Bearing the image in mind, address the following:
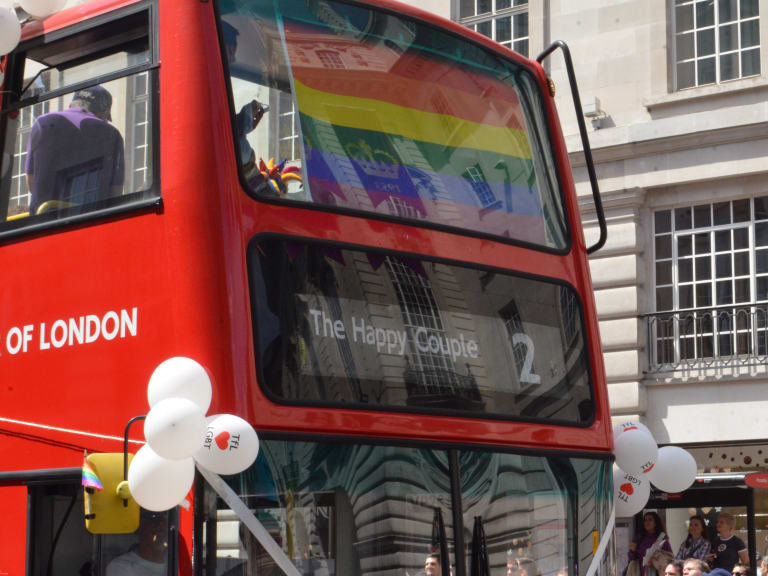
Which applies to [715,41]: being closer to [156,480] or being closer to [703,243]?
[703,243]

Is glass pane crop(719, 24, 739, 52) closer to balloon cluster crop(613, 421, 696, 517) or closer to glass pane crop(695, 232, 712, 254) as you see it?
glass pane crop(695, 232, 712, 254)

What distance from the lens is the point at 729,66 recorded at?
721 inches

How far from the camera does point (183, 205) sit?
5918 millimetres

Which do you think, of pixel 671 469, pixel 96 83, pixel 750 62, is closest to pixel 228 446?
pixel 96 83

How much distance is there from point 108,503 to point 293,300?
119cm

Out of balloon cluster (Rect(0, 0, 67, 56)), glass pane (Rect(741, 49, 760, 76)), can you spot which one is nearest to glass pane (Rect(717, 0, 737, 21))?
glass pane (Rect(741, 49, 760, 76))

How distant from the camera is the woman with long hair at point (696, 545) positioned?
13.5m

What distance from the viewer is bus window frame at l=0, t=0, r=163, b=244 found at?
20.0 ft

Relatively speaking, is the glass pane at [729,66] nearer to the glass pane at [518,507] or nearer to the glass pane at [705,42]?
the glass pane at [705,42]

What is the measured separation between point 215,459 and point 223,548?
43 cm

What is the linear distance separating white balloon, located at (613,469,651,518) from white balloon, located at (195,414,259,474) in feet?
9.42

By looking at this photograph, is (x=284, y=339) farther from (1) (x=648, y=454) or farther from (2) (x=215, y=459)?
(1) (x=648, y=454)

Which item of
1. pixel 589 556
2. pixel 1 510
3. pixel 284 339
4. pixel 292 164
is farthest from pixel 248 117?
pixel 589 556

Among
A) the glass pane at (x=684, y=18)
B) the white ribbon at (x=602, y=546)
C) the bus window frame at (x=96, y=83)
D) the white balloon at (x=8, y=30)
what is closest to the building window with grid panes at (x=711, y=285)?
the glass pane at (x=684, y=18)
